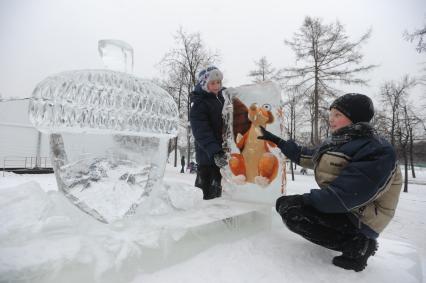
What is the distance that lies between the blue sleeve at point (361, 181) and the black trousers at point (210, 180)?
1.40m

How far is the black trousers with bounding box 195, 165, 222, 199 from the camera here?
266cm

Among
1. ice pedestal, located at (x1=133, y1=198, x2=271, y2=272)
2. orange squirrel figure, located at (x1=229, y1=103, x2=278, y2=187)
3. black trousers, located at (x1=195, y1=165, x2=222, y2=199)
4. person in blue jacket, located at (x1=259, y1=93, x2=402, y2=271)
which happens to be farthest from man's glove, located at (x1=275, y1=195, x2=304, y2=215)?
black trousers, located at (x1=195, y1=165, x2=222, y2=199)

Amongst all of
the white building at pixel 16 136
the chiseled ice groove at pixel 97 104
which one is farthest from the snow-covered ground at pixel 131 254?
the white building at pixel 16 136

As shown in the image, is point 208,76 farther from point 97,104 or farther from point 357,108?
point 357,108

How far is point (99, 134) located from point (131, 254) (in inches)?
28.5

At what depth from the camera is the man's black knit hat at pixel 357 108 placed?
1553mm

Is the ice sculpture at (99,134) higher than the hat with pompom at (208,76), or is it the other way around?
the hat with pompom at (208,76)

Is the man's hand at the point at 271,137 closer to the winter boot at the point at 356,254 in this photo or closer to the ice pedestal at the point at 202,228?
the ice pedestal at the point at 202,228

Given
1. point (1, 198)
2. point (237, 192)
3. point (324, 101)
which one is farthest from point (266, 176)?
point (324, 101)

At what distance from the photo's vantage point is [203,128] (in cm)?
245

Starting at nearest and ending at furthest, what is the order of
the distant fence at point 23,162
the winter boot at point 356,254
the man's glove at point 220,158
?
the winter boot at point 356,254 → the man's glove at point 220,158 → the distant fence at point 23,162

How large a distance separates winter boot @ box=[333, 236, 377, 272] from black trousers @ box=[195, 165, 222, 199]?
1.40 metres

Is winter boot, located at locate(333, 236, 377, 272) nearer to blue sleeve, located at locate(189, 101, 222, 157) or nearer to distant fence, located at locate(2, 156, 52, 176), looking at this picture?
blue sleeve, located at locate(189, 101, 222, 157)

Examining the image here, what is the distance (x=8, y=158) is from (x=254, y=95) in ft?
54.8
